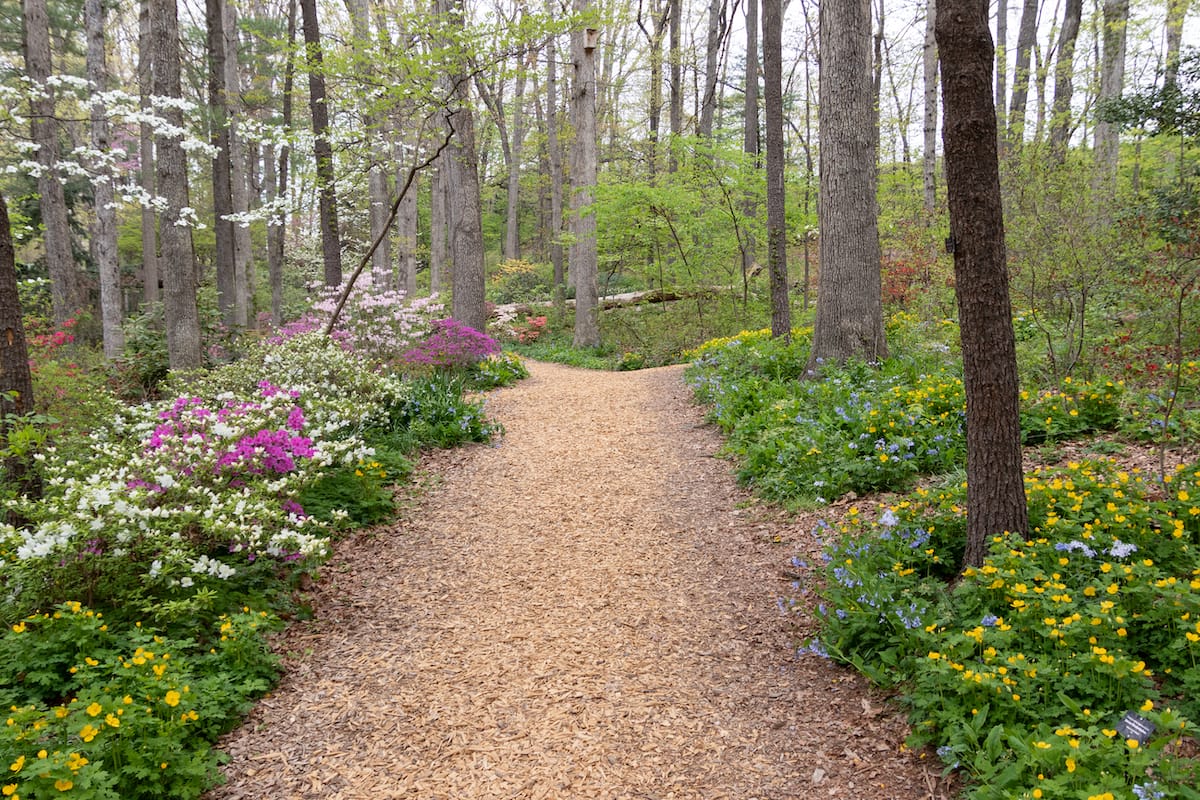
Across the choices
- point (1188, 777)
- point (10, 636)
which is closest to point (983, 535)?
point (1188, 777)

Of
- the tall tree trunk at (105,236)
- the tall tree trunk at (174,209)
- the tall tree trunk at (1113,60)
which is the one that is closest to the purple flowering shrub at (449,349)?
the tall tree trunk at (174,209)

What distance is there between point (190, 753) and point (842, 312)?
259 inches

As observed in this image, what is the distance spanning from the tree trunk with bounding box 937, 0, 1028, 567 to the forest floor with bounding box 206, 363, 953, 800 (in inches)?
42.9

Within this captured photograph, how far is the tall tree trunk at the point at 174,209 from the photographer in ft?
26.8

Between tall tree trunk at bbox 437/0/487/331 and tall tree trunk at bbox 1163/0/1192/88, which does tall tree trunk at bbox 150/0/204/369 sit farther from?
tall tree trunk at bbox 1163/0/1192/88

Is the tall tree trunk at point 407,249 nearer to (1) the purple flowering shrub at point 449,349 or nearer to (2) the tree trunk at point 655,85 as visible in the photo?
(2) the tree trunk at point 655,85

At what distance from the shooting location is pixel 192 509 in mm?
3717

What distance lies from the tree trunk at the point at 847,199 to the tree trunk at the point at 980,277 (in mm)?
4043

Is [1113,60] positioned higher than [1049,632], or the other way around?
[1113,60]

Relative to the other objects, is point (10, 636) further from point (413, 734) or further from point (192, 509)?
point (413, 734)

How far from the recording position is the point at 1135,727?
2162mm

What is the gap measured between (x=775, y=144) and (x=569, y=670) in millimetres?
8244

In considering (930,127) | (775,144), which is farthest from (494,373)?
(930,127)

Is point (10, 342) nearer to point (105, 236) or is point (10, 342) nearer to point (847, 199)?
point (847, 199)
